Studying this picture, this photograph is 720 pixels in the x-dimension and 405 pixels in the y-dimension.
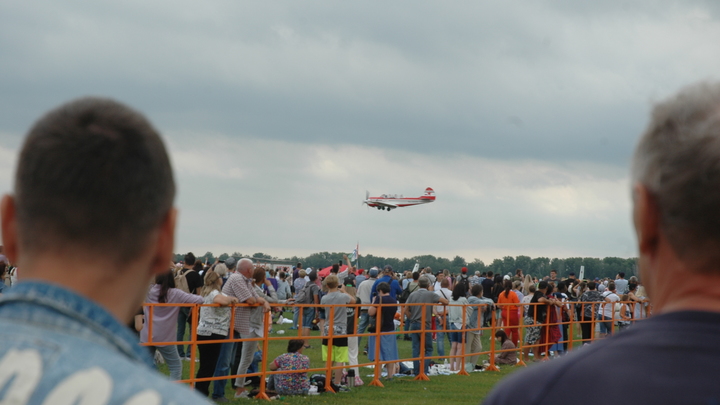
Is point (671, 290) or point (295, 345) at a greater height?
point (671, 290)

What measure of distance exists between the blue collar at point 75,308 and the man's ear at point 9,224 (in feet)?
0.67

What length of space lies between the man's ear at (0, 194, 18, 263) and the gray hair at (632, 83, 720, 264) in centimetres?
128

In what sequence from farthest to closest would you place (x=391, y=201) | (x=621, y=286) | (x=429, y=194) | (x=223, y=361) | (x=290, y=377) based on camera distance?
(x=429, y=194)
(x=391, y=201)
(x=621, y=286)
(x=290, y=377)
(x=223, y=361)

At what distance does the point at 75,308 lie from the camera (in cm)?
122

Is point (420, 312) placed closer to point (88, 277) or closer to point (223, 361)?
point (223, 361)

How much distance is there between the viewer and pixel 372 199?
86.1m

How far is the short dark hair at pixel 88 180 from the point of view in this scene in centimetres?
129

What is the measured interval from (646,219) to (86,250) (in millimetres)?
1113

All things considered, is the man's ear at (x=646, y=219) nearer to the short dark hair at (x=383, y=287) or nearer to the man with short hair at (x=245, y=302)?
the man with short hair at (x=245, y=302)

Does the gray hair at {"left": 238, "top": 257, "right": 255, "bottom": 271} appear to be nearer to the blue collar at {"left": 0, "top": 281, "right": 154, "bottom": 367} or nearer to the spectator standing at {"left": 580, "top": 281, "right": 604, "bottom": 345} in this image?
the blue collar at {"left": 0, "top": 281, "right": 154, "bottom": 367}

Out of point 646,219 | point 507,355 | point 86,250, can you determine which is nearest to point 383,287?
point 507,355

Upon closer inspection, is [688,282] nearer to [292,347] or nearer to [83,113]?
[83,113]

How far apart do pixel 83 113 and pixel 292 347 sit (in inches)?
436

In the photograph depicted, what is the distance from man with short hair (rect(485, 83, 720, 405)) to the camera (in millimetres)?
1393
